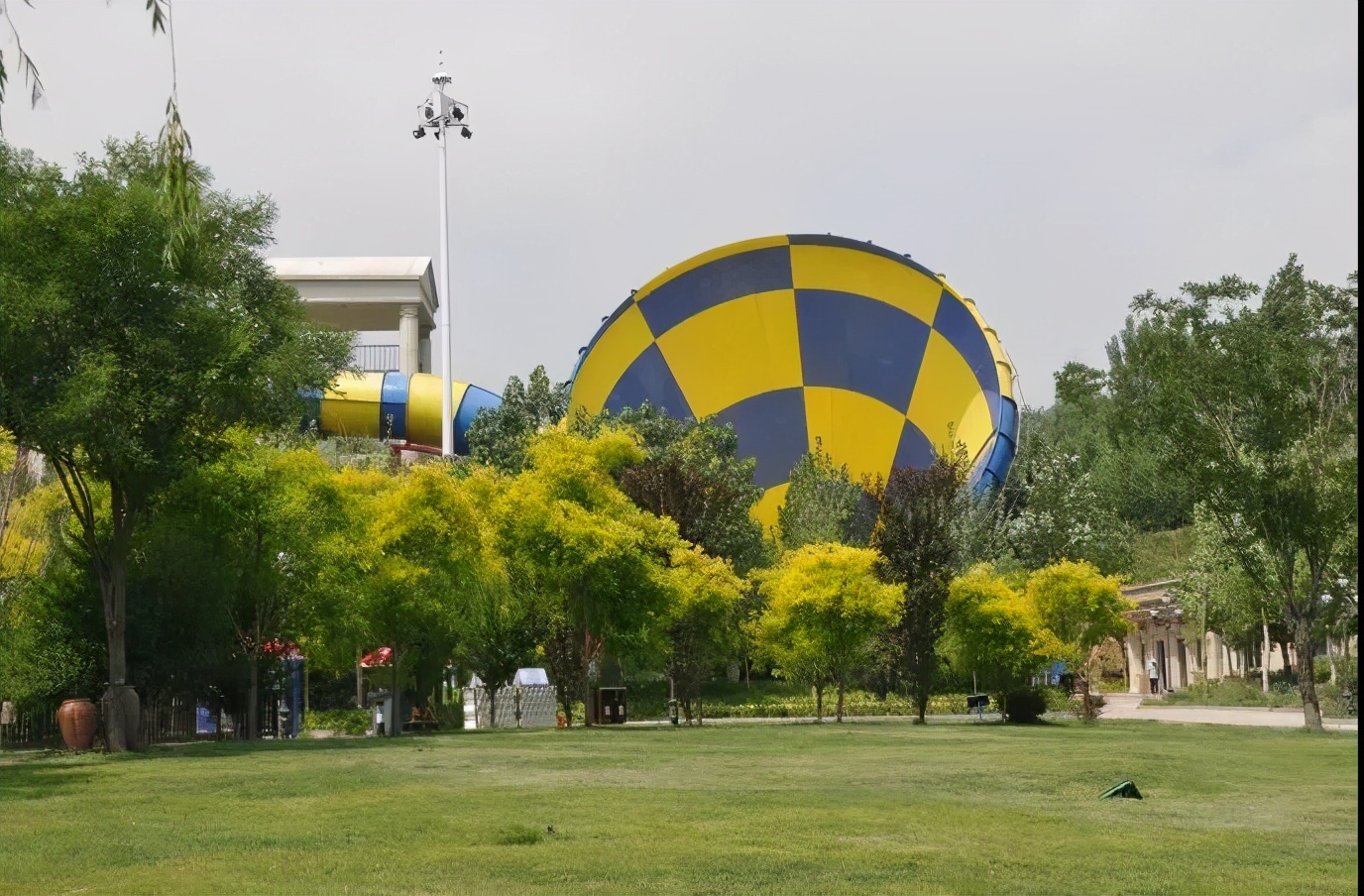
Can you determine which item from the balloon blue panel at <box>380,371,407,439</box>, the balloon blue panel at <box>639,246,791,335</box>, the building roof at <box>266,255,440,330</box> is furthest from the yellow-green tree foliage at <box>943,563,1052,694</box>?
the building roof at <box>266,255,440,330</box>

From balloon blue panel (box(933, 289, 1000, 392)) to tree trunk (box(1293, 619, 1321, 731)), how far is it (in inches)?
653

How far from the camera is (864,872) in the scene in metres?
7.89

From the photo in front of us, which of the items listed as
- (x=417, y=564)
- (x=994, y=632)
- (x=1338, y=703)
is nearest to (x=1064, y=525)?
(x=1338, y=703)

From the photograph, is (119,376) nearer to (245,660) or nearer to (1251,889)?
(245,660)

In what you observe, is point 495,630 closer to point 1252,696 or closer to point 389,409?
point 389,409

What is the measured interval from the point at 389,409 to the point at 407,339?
15.3 feet

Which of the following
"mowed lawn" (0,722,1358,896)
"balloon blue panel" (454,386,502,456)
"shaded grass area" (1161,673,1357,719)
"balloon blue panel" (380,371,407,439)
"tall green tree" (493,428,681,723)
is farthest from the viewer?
"balloon blue panel" (454,386,502,456)

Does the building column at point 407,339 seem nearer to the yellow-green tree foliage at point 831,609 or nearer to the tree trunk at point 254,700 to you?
the yellow-green tree foliage at point 831,609

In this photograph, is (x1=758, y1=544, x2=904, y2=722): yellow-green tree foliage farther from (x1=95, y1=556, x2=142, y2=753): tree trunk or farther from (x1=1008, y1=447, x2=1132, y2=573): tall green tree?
(x1=1008, y1=447, x2=1132, y2=573): tall green tree

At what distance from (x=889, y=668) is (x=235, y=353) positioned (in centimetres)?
1638

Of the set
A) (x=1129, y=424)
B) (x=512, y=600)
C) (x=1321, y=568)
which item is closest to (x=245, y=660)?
(x=512, y=600)

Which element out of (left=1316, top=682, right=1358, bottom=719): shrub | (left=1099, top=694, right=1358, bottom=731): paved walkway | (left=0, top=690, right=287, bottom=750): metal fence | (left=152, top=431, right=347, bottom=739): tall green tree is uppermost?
(left=152, top=431, right=347, bottom=739): tall green tree

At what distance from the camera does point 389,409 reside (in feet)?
155

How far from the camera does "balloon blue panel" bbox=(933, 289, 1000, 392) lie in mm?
43250
